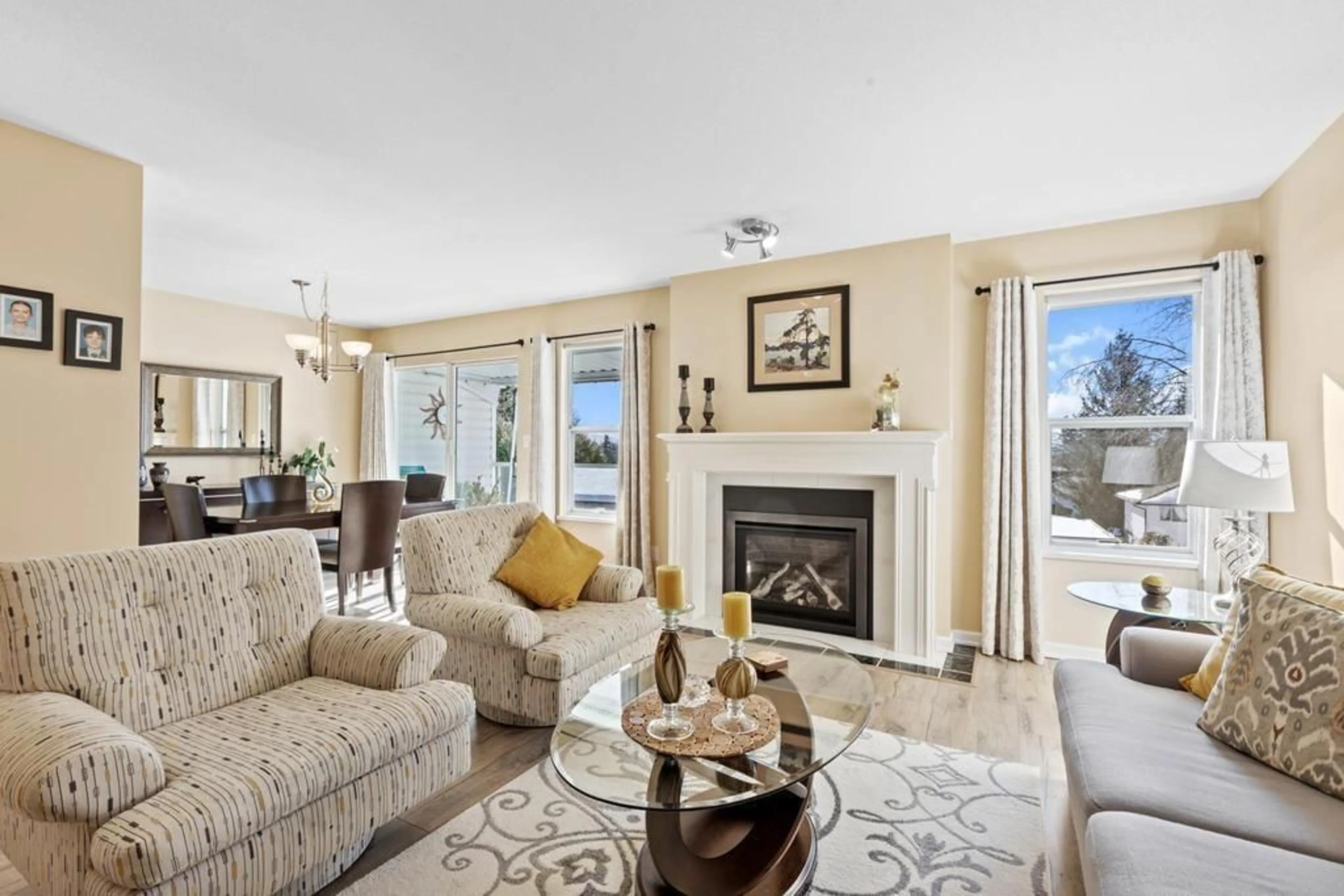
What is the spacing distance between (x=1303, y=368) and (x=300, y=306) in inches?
266

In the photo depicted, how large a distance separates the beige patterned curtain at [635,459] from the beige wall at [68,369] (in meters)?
2.95

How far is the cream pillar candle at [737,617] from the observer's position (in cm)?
167

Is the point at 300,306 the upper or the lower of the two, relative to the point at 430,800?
upper

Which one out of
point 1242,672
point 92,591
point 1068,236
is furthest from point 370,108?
point 1068,236

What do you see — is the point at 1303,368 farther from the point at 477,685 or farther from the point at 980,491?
the point at 477,685

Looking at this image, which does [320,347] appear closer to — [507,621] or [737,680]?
[507,621]

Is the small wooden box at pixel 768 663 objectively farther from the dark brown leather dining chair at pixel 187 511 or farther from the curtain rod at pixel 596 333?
the dark brown leather dining chair at pixel 187 511

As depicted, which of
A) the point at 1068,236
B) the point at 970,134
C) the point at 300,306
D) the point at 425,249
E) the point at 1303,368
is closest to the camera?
the point at 970,134

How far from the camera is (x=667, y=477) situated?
4.60 metres

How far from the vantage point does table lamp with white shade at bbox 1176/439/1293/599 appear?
2346mm

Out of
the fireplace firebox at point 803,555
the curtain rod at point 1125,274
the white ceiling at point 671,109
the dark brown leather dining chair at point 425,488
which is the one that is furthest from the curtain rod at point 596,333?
the curtain rod at point 1125,274

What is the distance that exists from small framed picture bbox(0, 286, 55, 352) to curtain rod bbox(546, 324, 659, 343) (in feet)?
10.6

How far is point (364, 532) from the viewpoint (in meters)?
4.18

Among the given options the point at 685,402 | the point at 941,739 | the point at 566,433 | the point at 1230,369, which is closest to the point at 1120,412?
the point at 1230,369
